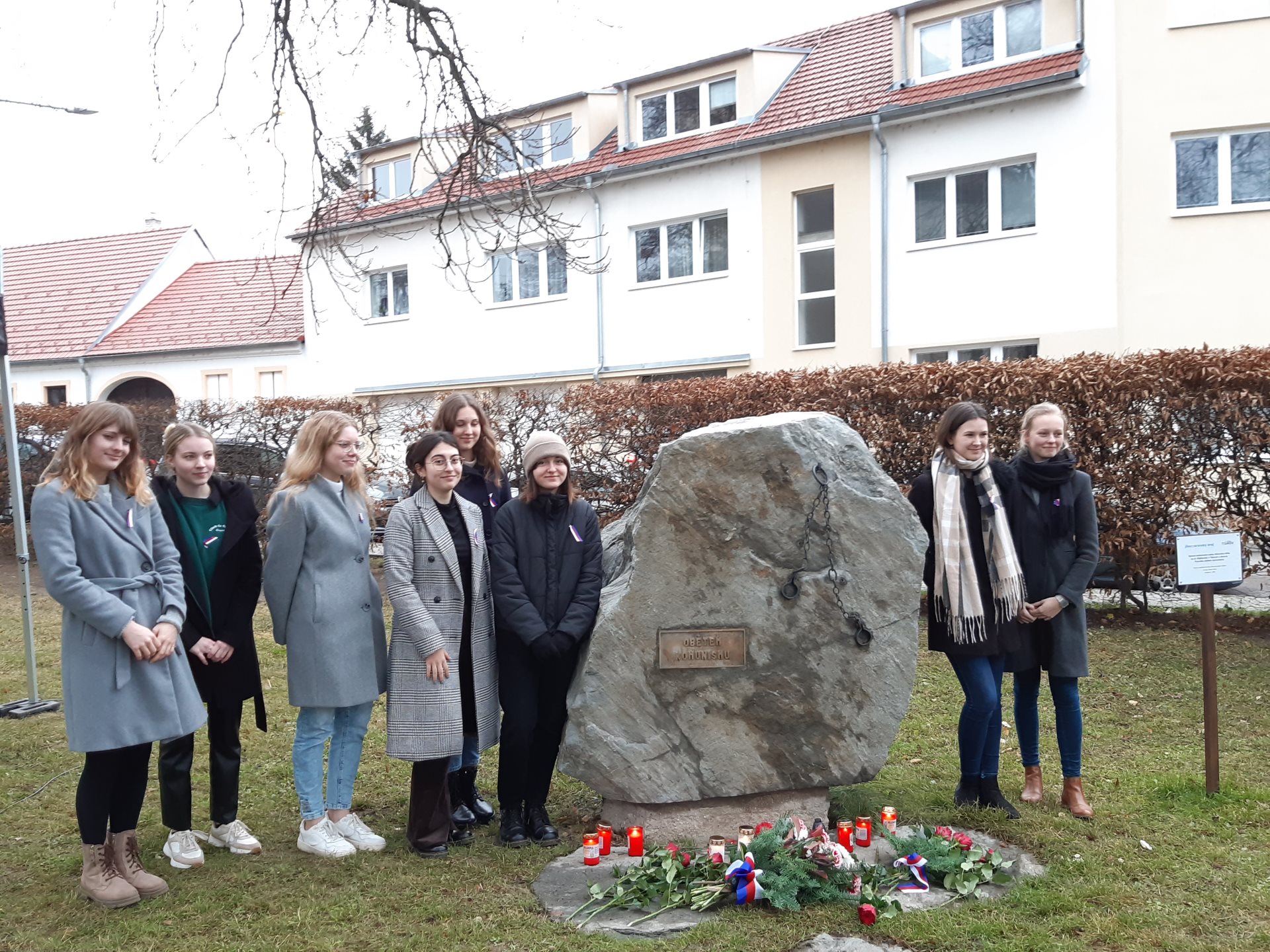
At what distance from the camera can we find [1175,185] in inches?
571

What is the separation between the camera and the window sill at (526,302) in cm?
2031

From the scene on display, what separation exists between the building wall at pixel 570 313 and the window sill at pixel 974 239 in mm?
2819

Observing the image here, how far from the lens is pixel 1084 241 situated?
14719 millimetres

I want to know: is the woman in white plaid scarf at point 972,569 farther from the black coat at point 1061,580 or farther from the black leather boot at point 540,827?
the black leather boot at point 540,827

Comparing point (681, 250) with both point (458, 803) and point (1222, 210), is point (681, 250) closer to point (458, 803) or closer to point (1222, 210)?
point (1222, 210)

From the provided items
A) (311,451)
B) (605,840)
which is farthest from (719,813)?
(311,451)

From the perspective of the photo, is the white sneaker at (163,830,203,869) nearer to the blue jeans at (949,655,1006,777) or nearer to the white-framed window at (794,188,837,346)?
the blue jeans at (949,655,1006,777)

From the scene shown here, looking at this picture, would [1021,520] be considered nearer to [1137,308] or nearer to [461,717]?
[461,717]

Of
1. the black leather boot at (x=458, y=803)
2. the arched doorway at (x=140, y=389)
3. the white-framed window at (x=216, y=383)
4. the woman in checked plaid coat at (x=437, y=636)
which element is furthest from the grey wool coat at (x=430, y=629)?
the arched doorway at (x=140, y=389)

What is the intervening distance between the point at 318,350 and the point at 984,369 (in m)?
17.4

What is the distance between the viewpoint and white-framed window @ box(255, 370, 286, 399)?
24469mm

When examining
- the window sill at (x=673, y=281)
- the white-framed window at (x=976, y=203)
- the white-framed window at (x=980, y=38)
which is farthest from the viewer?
the window sill at (x=673, y=281)

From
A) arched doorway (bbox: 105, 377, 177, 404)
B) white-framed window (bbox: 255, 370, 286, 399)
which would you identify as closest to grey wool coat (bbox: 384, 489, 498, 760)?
white-framed window (bbox: 255, 370, 286, 399)

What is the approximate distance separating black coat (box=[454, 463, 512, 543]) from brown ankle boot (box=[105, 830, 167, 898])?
2016mm
